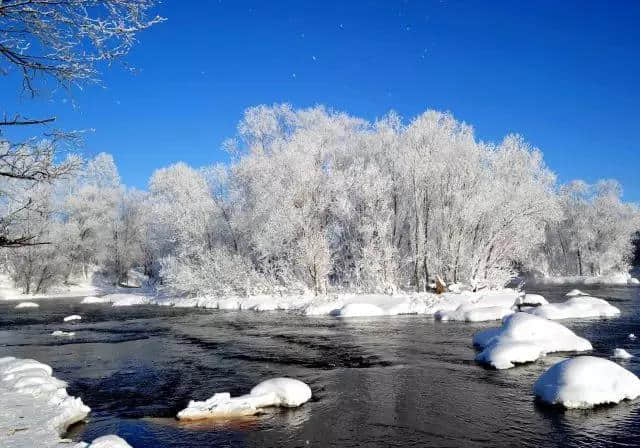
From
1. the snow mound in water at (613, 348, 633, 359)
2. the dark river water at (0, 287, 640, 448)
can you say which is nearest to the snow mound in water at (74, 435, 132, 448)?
the dark river water at (0, 287, 640, 448)

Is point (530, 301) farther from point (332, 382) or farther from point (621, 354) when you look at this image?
point (332, 382)

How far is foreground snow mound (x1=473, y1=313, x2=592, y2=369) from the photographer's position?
1407 cm

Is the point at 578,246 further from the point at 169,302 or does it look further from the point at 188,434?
the point at 188,434

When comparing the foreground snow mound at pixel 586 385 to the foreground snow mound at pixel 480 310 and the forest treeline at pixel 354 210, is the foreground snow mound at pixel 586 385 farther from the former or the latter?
the forest treeline at pixel 354 210

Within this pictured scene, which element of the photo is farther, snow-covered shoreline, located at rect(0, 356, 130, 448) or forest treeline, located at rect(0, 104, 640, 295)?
forest treeline, located at rect(0, 104, 640, 295)

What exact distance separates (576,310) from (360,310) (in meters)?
10.7

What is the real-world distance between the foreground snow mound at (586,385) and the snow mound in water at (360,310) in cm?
1624

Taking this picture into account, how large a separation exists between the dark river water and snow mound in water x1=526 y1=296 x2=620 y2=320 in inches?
56.8

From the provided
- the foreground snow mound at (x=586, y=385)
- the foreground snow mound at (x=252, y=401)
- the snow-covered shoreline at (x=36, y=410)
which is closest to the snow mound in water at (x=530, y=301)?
the foreground snow mound at (x=586, y=385)

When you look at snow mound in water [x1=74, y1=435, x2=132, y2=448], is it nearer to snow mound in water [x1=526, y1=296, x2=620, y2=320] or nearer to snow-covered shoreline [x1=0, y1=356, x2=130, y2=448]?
snow-covered shoreline [x1=0, y1=356, x2=130, y2=448]

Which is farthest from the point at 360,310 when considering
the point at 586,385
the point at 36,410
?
the point at 36,410

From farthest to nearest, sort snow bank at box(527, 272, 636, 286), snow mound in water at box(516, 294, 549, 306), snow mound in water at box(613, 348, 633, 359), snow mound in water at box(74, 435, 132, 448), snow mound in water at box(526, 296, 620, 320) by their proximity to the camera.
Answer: snow bank at box(527, 272, 636, 286) → snow mound in water at box(516, 294, 549, 306) → snow mound in water at box(526, 296, 620, 320) → snow mound in water at box(613, 348, 633, 359) → snow mound in water at box(74, 435, 132, 448)

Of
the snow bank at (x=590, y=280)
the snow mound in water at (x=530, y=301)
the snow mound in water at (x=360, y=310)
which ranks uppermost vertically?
the snow bank at (x=590, y=280)

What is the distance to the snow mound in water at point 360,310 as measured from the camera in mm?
27125
